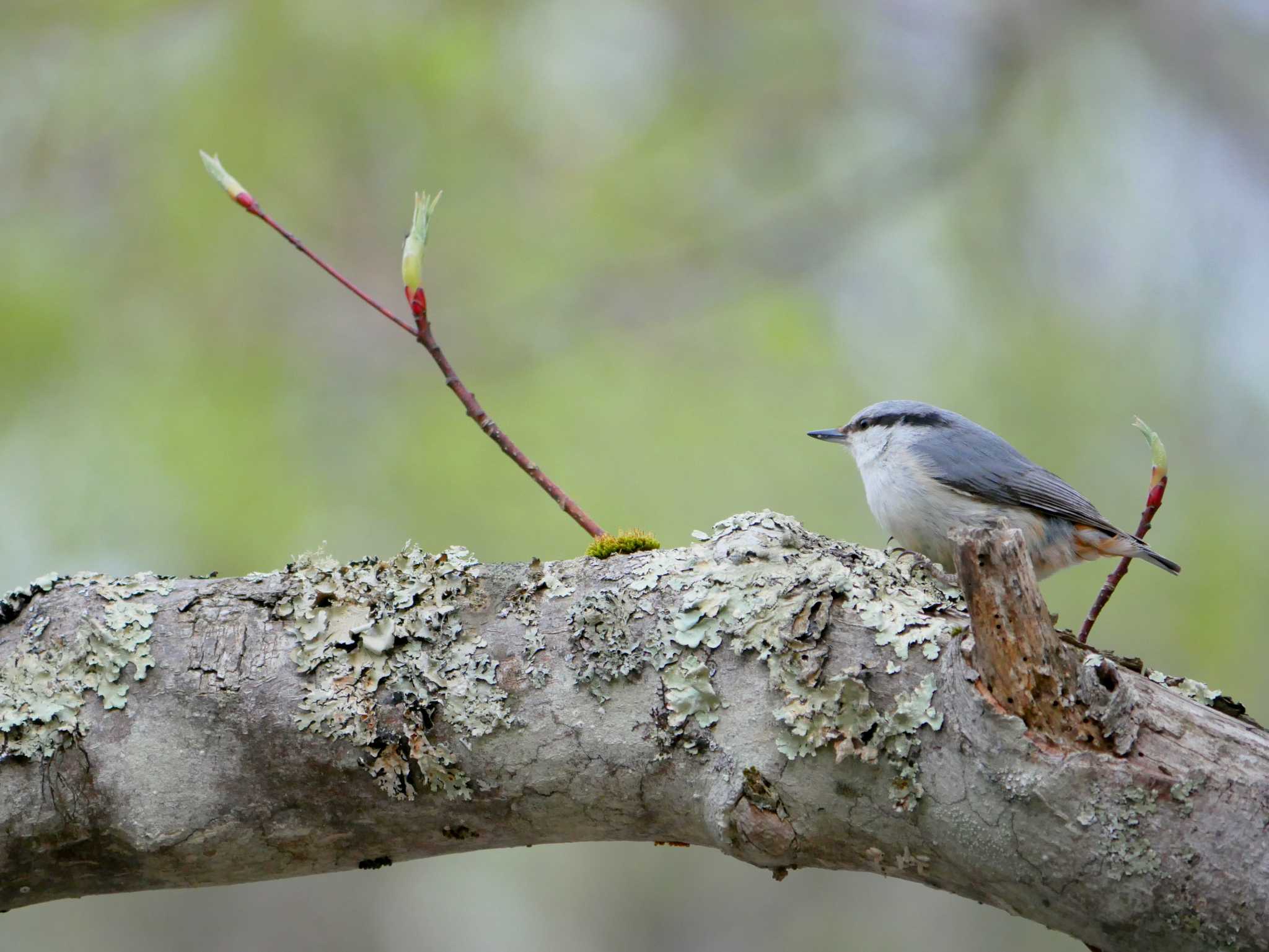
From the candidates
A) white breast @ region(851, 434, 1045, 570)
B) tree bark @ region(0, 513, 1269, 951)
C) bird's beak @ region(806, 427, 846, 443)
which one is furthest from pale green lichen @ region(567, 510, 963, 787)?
bird's beak @ region(806, 427, 846, 443)

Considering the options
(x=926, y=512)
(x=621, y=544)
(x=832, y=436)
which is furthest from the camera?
(x=832, y=436)

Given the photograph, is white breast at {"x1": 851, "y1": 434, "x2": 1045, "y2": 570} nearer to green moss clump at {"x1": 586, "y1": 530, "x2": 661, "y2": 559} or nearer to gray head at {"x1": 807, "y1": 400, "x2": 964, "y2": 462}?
gray head at {"x1": 807, "y1": 400, "x2": 964, "y2": 462}

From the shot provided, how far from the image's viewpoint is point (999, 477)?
9.69 ft

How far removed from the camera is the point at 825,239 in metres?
4.79

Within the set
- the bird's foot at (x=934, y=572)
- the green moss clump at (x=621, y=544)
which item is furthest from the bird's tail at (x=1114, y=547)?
the green moss clump at (x=621, y=544)

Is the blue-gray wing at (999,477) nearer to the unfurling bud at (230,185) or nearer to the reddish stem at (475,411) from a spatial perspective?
the reddish stem at (475,411)

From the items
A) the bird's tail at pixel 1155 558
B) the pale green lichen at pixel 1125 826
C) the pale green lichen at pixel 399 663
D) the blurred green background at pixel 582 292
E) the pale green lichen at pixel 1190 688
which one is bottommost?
the pale green lichen at pixel 1125 826

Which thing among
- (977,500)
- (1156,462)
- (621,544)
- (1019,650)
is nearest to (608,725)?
(621,544)

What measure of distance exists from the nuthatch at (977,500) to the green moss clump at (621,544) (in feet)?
3.50

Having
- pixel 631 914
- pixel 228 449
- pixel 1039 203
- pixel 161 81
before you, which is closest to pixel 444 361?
pixel 228 449

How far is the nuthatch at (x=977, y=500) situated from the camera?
2867 millimetres

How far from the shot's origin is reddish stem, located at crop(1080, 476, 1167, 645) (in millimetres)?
2059

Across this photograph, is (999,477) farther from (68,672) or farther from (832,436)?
(68,672)

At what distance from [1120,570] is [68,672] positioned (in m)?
2.02
